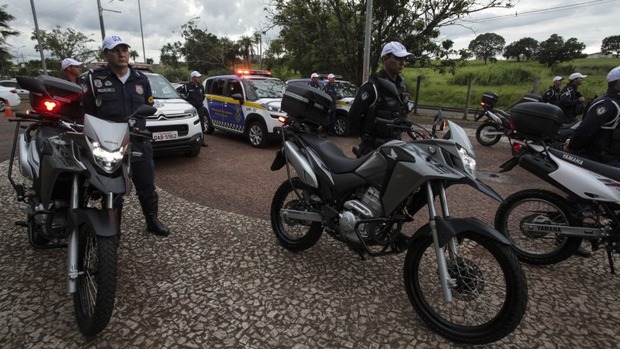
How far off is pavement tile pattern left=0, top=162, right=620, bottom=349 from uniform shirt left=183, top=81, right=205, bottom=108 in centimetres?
538

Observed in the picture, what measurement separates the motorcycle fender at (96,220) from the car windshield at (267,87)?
6317 mm

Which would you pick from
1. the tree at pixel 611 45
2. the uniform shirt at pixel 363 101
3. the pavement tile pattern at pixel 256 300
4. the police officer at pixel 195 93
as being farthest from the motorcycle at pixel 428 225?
the tree at pixel 611 45

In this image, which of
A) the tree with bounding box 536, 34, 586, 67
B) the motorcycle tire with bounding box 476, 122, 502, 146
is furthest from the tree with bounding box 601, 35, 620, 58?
the motorcycle tire with bounding box 476, 122, 502, 146

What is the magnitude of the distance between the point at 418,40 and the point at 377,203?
41.7 feet

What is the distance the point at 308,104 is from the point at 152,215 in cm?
200

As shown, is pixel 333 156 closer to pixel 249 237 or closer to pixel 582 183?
pixel 249 237

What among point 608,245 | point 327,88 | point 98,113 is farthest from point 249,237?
point 327,88

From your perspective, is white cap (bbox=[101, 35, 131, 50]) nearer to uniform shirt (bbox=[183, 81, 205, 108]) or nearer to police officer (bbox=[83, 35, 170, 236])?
police officer (bbox=[83, 35, 170, 236])

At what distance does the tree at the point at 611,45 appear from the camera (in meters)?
39.5

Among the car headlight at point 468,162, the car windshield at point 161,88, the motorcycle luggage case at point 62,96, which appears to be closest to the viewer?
the car headlight at point 468,162

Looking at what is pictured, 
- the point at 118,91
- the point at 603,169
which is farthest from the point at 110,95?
the point at 603,169

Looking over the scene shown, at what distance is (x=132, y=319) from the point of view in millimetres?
2381

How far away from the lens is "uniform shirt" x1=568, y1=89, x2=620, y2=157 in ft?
10.9

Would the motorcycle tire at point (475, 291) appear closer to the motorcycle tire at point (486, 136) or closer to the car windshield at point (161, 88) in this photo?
the car windshield at point (161, 88)
